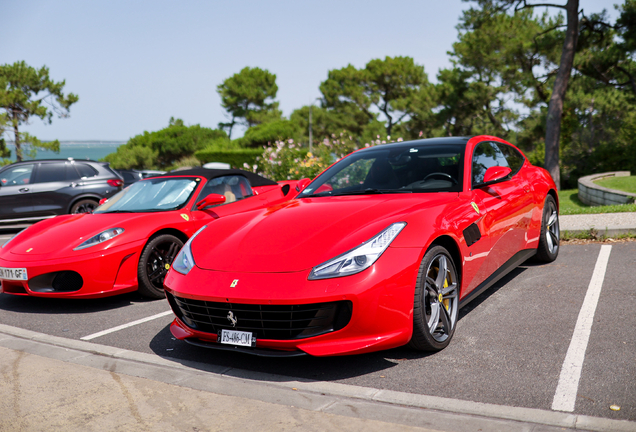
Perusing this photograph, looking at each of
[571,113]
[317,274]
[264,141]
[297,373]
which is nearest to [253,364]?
[297,373]

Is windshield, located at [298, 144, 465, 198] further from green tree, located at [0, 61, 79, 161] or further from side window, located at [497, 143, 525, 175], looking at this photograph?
green tree, located at [0, 61, 79, 161]

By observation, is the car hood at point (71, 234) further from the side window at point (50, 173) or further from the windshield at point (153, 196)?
the side window at point (50, 173)

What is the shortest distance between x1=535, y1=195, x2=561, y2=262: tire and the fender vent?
2087 millimetres

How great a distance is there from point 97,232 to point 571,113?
96.3 ft

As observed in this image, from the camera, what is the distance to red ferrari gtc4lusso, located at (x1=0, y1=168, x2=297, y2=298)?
5.20 m

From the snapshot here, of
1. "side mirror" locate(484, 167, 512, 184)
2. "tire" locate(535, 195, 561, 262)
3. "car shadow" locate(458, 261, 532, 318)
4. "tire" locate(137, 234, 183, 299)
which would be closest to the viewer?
"side mirror" locate(484, 167, 512, 184)

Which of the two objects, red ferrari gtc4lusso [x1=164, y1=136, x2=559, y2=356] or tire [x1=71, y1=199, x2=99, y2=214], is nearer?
red ferrari gtc4lusso [x1=164, y1=136, x2=559, y2=356]

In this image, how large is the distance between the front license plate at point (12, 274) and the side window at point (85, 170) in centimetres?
761

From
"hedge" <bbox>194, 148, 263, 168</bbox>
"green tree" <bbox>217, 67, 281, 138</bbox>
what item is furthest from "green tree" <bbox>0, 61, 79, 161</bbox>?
"green tree" <bbox>217, 67, 281, 138</bbox>

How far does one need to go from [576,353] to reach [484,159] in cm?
198

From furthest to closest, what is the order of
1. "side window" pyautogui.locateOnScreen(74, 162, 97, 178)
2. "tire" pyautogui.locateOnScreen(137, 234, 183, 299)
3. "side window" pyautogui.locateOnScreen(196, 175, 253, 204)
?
"side window" pyautogui.locateOnScreen(74, 162, 97, 178)
"side window" pyautogui.locateOnScreen(196, 175, 253, 204)
"tire" pyautogui.locateOnScreen(137, 234, 183, 299)

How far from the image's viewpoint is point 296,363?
3.70 m

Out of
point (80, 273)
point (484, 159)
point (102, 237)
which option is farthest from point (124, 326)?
point (484, 159)

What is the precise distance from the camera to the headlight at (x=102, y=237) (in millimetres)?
5301
